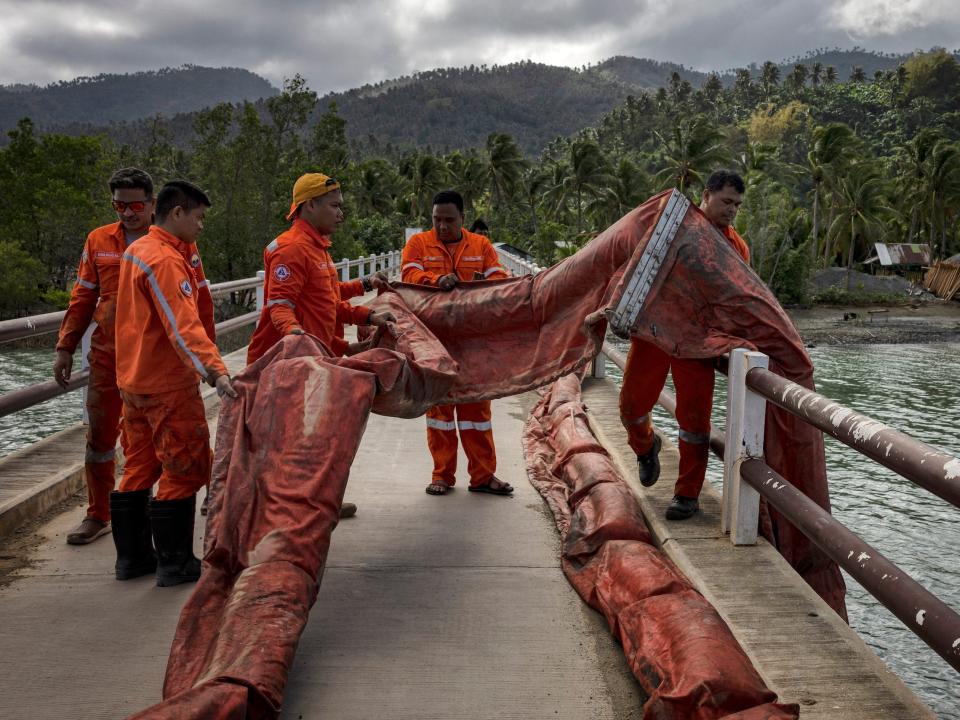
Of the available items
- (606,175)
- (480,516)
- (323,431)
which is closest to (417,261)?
(480,516)

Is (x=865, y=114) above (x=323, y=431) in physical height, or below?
above

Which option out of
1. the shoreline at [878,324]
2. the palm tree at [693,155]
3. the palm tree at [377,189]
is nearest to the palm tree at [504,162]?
the palm tree at [377,189]

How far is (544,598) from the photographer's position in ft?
12.2

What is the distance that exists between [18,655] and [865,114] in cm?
11524

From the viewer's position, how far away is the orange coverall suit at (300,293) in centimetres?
435

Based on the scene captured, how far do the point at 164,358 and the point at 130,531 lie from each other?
84 centimetres

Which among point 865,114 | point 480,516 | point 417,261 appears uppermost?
point 865,114

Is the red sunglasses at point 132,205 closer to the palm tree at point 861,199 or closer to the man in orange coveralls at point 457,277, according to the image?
the man in orange coveralls at point 457,277

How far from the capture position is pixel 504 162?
238 feet

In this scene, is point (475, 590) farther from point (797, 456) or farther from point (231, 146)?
point (231, 146)

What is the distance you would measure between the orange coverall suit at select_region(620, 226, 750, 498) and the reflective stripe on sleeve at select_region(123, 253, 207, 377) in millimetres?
2059

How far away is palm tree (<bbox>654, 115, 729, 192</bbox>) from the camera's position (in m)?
51.0

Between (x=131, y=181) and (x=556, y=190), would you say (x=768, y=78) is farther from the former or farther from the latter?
(x=131, y=181)

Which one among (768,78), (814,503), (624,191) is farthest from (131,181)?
(768,78)
